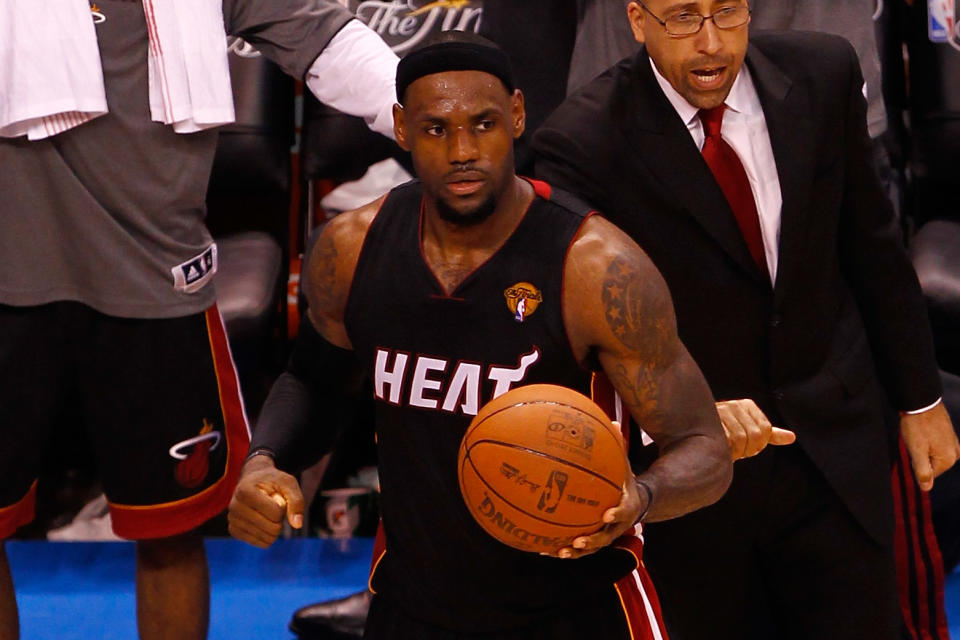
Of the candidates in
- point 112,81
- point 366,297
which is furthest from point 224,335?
point 366,297

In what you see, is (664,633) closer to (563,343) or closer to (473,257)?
(563,343)

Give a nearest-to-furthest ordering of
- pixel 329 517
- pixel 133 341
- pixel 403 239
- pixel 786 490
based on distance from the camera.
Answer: pixel 403 239 < pixel 786 490 < pixel 133 341 < pixel 329 517

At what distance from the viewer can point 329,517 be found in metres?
4.09

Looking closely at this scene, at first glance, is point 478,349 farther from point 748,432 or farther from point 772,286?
point 772,286

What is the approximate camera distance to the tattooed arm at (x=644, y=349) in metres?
2.12

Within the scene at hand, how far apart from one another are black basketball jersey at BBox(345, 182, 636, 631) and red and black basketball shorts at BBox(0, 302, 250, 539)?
66 cm

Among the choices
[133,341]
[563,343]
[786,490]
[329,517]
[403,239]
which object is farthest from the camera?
[329,517]

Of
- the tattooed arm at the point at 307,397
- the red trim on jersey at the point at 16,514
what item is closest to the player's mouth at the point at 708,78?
the tattooed arm at the point at 307,397

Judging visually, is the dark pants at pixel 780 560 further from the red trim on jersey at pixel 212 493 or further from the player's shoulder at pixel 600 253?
the red trim on jersey at pixel 212 493

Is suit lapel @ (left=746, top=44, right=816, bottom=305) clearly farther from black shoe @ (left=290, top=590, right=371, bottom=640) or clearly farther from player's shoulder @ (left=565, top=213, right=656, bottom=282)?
black shoe @ (left=290, top=590, right=371, bottom=640)

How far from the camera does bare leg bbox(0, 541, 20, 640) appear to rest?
283 cm

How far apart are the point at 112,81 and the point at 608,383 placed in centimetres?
118

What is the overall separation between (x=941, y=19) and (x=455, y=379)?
8.45ft

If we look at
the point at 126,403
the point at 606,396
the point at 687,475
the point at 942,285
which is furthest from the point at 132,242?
the point at 942,285
